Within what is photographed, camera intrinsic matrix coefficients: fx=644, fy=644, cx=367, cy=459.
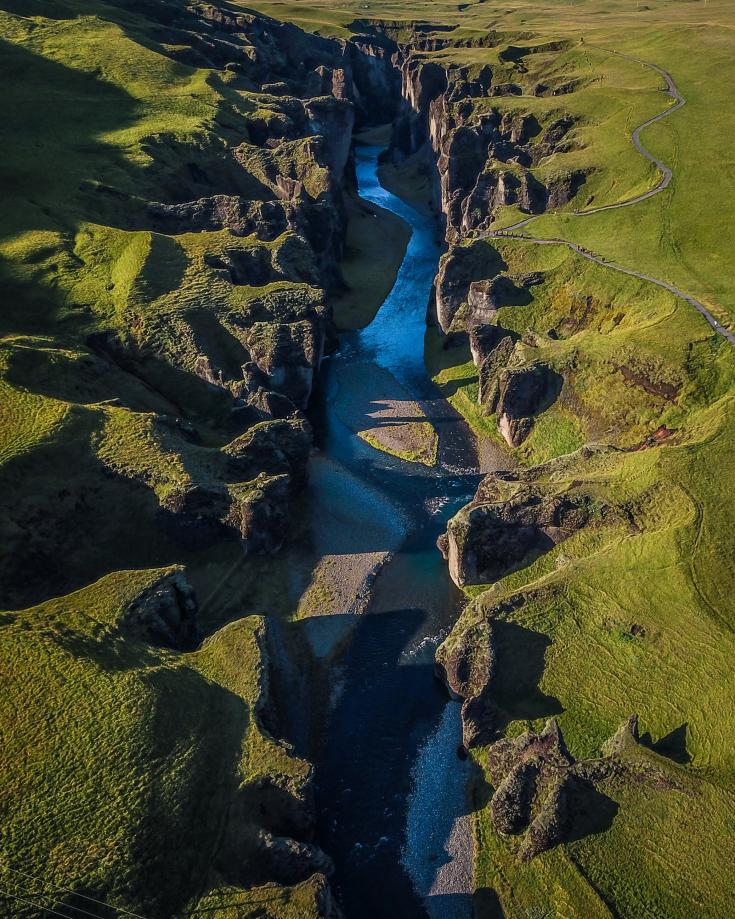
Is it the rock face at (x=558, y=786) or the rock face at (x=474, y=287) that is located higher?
the rock face at (x=474, y=287)

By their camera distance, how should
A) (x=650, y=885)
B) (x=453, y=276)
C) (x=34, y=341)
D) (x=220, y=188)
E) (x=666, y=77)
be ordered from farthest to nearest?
(x=666, y=77), (x=220, y=188), (x=453, y=276), (x=34, y=341), (x=650, y=885)

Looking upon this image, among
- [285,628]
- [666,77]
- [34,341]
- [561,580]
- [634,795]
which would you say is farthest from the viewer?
[666,77]

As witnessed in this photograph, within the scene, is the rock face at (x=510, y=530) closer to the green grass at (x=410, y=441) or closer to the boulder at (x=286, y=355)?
the green grass at (x=410, y=441)

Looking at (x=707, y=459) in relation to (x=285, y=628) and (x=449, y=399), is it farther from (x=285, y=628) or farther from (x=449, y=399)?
(x=285, y=628)

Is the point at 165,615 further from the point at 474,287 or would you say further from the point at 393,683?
the point at 474,287

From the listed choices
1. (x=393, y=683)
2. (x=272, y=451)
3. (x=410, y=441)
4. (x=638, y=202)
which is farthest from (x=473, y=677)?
(x=638, y=202)

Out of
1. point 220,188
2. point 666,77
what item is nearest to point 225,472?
point 220,188

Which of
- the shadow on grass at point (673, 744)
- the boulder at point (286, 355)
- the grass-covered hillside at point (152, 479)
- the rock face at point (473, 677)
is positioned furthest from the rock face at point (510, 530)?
the boulder at point (286, 355)
